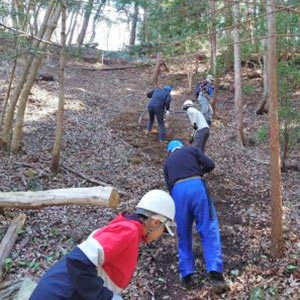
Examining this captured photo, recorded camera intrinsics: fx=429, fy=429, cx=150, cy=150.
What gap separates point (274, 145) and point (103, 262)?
4.02 metres

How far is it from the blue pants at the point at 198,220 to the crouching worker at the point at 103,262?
2.59m

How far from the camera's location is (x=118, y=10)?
9.92 m

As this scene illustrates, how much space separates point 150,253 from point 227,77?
773 inches

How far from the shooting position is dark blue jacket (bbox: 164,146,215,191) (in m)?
5.97

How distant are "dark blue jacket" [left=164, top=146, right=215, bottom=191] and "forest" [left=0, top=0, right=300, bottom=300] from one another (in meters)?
0.03

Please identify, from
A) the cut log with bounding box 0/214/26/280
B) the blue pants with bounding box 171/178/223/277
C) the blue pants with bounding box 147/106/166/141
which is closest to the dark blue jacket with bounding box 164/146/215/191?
the blue pants with bounding box 171/178/223/277

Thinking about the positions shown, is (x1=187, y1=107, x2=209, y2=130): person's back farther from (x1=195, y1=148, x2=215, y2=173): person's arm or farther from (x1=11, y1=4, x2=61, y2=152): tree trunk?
(x1=195, y1=148, x2=215, y2=173): person's arm

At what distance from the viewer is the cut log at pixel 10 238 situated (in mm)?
5934

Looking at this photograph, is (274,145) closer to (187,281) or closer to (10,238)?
(187,281)

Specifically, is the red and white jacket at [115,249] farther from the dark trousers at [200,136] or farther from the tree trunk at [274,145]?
the dark trousers at [200,136]

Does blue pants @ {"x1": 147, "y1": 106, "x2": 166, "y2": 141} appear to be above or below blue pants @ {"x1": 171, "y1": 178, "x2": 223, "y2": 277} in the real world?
above

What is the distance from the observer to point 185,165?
5.99 metres

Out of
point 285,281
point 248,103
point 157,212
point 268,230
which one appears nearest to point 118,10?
point 268,230

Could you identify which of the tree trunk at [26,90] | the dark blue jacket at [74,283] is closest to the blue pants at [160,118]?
the tree trunk at [26,90]
